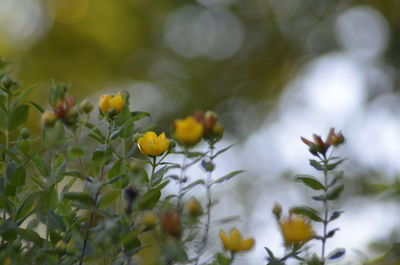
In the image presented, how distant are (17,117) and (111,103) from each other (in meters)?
0.14

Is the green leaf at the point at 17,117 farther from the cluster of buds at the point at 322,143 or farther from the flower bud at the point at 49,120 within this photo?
the cluster of buds at the point at 322,143

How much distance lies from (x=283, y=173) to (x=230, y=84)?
45.6 inches

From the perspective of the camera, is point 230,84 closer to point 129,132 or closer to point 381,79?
point 381,79

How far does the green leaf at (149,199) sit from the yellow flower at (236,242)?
0.10 meters

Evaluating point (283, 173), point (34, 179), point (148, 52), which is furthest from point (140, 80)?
point (34, 179)

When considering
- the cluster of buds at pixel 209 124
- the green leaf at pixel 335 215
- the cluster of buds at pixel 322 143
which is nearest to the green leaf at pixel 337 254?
the green leaf at pixel 335 215

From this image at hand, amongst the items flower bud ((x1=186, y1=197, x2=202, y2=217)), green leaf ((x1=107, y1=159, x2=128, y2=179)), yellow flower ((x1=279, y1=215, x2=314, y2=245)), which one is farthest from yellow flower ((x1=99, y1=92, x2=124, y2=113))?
yellow flower ((x1=279, y1=215, x2=314, y2=245))

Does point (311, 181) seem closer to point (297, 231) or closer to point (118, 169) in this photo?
point (297, 231)

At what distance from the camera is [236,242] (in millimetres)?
659

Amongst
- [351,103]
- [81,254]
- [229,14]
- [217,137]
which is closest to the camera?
[81,254]

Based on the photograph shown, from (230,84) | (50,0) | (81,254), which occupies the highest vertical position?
(50,0)

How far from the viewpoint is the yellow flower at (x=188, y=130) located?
0.65 m

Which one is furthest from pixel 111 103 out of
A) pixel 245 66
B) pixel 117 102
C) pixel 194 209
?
pixel 245 66

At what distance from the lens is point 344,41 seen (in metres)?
5.38
